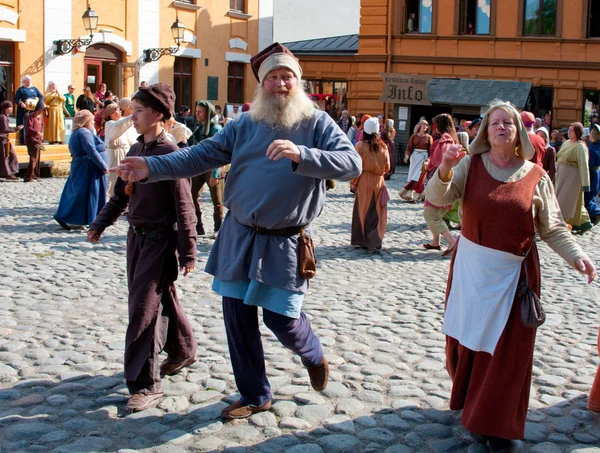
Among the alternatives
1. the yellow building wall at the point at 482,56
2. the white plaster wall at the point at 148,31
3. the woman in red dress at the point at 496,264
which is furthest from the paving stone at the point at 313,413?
the yellow building wall at the point at 482,56

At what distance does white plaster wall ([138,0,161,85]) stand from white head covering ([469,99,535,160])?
21.7 meters

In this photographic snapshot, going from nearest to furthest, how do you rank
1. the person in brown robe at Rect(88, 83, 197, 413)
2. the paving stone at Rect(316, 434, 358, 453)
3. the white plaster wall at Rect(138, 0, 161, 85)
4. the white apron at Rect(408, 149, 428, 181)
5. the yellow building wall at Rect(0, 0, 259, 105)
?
the paving stone at Rect(316, 434, 358, 453) < the person in brown robe at Rect(88, 83, 197, 413) < the white apron at Rect(408, 149, 428, 181) < the yellow building wall at Rect(0, 0, 259, 105) < the white plaster wall at Rect(138, 0, 161, 85)

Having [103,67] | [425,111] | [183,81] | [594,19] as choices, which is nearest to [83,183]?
[103,67]

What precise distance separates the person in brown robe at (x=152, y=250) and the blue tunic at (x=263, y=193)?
0.42 meters

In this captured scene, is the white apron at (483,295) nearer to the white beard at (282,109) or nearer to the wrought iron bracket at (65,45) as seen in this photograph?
the white beard at (282,109)

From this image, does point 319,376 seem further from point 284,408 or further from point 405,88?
point 405,88

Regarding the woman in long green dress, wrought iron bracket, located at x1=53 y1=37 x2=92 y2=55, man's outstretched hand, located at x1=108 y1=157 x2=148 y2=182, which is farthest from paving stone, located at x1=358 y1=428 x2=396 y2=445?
wrought iron bracket, located at x1=53 y1=37 x2=92 y2=55

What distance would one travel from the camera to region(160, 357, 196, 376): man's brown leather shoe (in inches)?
205

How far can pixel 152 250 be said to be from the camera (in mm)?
4805

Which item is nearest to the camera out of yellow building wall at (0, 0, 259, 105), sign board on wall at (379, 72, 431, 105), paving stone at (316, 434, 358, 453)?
paving stone at (316, 434, 358, 453)

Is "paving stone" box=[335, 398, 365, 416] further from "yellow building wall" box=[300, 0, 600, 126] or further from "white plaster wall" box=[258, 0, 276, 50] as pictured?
"white plaster wall" box=[258, 0, 276, 50]

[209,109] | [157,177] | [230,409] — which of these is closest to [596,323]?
[230,409]

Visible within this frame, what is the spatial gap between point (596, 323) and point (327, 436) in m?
3.67

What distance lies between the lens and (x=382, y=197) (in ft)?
36.0
